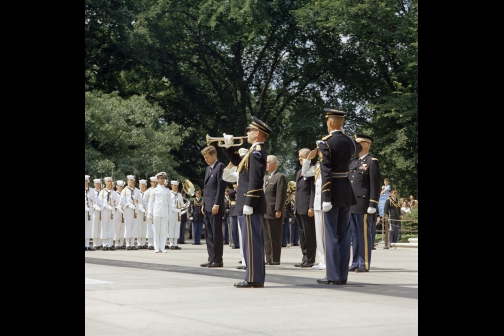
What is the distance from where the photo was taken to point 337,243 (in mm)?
10812

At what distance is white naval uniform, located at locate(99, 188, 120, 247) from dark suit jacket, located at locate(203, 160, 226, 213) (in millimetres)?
9151

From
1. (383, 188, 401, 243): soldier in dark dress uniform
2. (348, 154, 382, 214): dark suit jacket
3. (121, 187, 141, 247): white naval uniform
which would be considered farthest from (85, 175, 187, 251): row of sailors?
(348, 154, 382, 214): dark suit jacket

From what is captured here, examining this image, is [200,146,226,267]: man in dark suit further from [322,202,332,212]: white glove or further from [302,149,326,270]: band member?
[322,202,332,212]: white glove

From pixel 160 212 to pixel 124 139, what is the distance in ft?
44.8

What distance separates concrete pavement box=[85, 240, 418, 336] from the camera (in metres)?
6.88

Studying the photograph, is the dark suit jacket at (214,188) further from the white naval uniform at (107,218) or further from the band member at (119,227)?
the band member at (119,227)

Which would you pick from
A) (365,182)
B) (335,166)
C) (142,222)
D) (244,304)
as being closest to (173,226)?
(142,222)

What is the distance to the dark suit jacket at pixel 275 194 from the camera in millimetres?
15685
